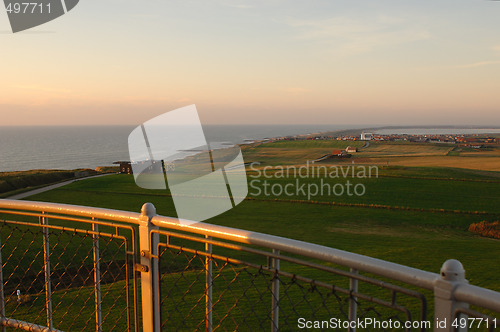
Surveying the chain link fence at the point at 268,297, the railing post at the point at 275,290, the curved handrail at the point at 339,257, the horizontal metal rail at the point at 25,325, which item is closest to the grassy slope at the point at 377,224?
the chain link fence at the point at 268,297

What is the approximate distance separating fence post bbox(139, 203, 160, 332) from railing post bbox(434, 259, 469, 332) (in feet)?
4.77

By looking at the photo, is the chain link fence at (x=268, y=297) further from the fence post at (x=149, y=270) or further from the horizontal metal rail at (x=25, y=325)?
the horizontal metal rail at (x=25, y=325)

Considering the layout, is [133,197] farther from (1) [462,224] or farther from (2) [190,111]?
(2) [190,111]

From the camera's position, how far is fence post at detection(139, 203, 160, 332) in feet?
7.36

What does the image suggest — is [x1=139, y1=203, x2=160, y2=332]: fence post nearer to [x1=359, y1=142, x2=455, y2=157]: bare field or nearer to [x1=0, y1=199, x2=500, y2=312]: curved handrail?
[x1=0, y1=199, x2=500, y2=312]: curved handrail

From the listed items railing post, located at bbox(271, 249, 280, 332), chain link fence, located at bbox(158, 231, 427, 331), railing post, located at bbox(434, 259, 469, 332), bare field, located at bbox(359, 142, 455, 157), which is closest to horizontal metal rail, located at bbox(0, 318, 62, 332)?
chain link fence, located at bbox(158, 231, 427, 331)

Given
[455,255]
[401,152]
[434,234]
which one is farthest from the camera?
[401,152]

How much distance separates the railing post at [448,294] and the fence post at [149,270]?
1453mm

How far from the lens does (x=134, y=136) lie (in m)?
4.94

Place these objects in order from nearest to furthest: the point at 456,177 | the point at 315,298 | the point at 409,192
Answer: the point at 315,298, the point at 409,192, the point at 456,177

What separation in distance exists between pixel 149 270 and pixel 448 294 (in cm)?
156

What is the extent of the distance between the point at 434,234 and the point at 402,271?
16.8 m

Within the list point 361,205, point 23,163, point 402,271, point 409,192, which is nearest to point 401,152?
point 409,192

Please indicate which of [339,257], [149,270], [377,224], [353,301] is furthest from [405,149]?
[339,257]
